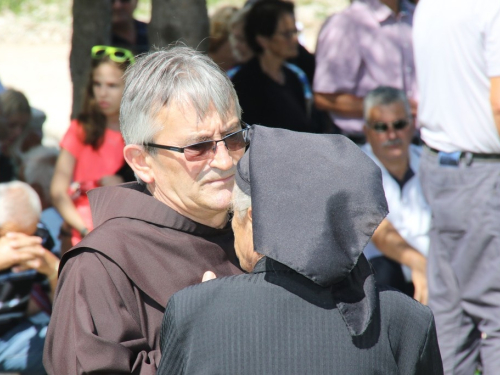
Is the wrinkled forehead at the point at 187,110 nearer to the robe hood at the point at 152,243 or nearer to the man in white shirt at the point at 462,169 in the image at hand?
the robe hood at the point at 152,243

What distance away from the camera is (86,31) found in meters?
4.92

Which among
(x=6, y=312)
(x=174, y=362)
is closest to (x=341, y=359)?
(x=174, y=362)

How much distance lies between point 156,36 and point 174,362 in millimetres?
2622

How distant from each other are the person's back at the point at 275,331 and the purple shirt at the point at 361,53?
3.25m

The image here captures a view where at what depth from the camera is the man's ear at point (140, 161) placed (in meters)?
2.24

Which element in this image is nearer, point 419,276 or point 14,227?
point 14,227

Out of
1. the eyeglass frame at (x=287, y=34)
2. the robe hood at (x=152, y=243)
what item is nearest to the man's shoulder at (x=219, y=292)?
the robe hood at (x=152, y=243)

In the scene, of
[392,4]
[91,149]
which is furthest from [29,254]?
[392,4]

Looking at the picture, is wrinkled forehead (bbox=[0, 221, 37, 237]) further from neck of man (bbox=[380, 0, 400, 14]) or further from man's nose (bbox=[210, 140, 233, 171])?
neck of man (bbox=[380, 0, 400, 14])

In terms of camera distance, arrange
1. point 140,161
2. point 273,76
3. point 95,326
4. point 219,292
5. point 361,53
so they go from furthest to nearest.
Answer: point 273,76, point 361,53, point 140,161, point 95,326, point 219,292

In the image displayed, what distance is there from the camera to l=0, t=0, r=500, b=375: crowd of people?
159 centimetres

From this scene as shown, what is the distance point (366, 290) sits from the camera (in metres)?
1.62

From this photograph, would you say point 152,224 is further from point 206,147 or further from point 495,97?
point 495,97

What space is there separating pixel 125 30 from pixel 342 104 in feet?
6.11
